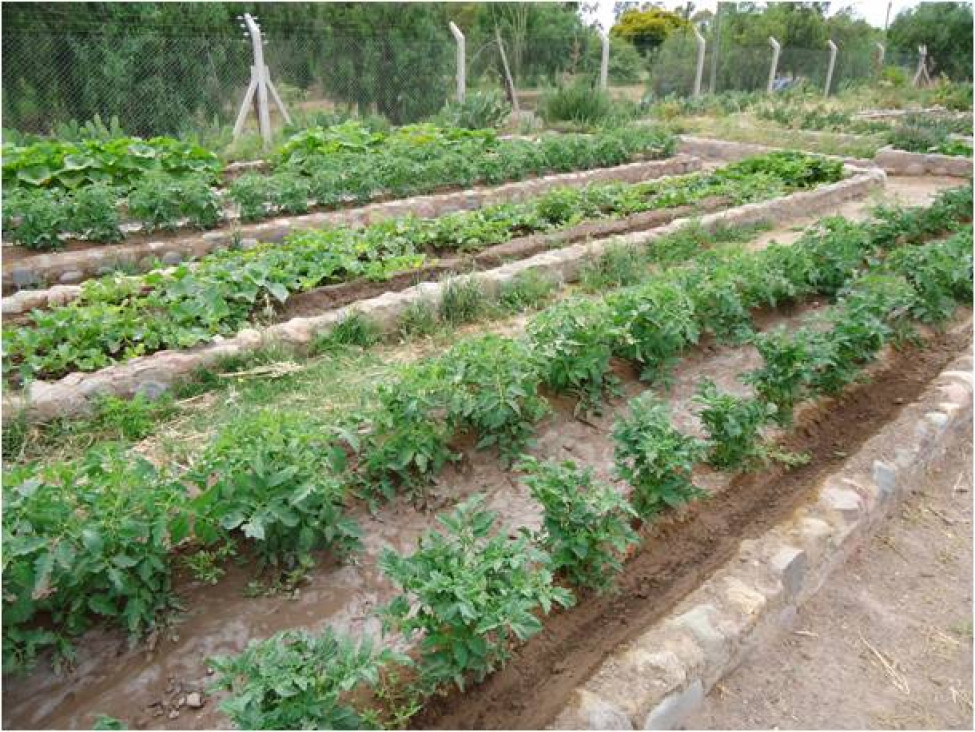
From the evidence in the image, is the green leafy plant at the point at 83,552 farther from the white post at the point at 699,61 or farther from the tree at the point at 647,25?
the tree at the point at 647,25

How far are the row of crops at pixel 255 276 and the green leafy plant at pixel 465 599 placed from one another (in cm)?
268

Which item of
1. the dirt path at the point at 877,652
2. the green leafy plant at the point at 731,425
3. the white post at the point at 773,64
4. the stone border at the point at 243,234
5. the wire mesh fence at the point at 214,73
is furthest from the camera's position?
the white post at the point at 773,64

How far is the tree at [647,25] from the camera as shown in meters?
22.6

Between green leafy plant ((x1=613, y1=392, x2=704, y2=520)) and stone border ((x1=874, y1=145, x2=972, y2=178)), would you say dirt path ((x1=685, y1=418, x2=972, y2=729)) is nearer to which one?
A: green leafy plant ((x1=613, y1=392, x2=704, y2=520))

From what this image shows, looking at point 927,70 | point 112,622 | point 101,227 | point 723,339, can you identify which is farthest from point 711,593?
point 927,70

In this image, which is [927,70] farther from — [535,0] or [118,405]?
[118,405]

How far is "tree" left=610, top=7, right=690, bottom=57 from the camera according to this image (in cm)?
2261

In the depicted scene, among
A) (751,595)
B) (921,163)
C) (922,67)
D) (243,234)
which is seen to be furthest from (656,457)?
(922,67)

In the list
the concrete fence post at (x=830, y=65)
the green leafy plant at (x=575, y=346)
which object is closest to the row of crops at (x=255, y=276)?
the green leafy plant at (x=575, y=346)

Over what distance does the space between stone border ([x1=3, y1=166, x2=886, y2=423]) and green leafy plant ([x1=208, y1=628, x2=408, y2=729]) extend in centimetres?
233

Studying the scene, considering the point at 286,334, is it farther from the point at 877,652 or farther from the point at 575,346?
the point at 877,652

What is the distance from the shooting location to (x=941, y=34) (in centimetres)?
2738

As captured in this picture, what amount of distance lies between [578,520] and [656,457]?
1.64 feet

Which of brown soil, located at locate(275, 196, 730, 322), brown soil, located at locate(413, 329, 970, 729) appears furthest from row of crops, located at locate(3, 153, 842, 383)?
brown soil, located at locate(413, 329, 970, 729)
